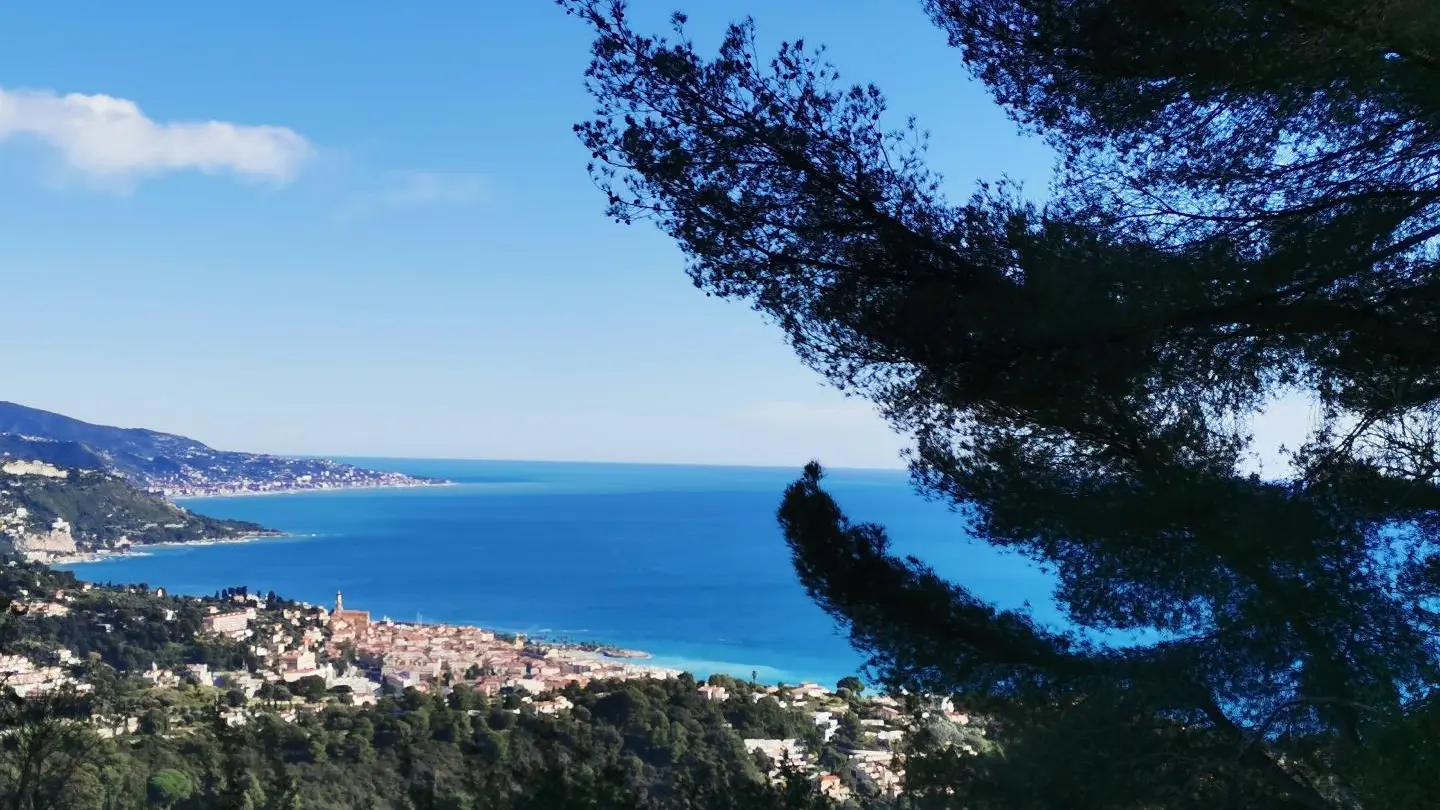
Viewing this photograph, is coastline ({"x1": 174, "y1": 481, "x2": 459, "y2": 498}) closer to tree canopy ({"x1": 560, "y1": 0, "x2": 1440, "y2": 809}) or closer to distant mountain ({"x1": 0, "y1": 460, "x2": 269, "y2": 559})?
distant mountain ({"x1": 0, "y1": 460, "x2": 269, "y2": 559})

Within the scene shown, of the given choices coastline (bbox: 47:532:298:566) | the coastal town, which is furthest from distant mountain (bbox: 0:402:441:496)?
the coastal town

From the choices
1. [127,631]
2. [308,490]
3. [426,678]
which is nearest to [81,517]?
[127,631]

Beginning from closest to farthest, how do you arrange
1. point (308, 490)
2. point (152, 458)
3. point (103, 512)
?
point (103, 512), point (152, 458), point (308, 490)

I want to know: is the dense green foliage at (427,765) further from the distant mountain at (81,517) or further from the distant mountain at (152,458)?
the distant mountain at (152,458)

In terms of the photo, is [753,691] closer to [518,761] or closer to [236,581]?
[518,761]

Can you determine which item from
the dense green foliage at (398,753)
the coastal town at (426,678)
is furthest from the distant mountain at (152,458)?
the dense green foliage at (398,753)

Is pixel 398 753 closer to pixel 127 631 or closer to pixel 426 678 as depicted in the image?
pixel 127 631
